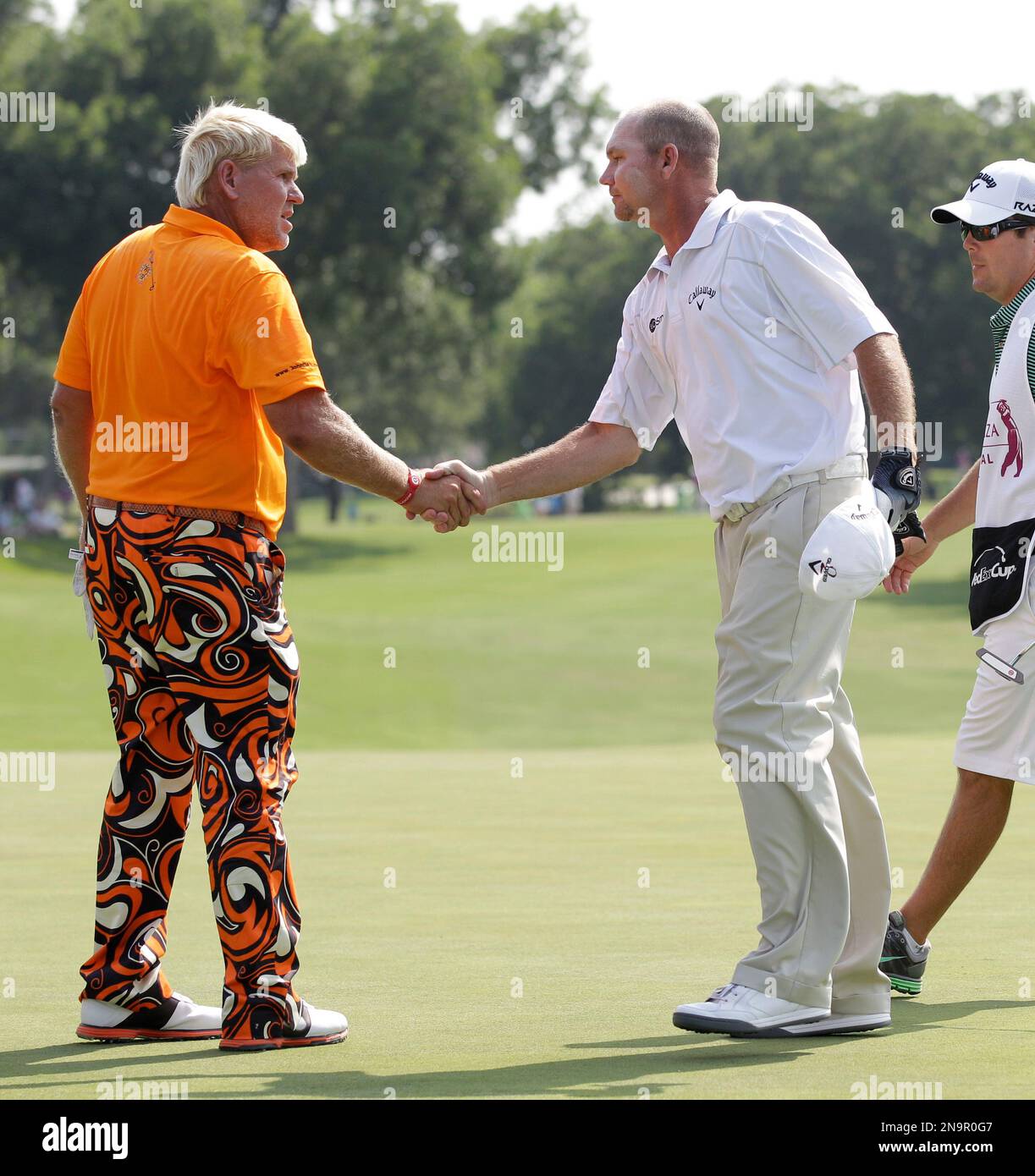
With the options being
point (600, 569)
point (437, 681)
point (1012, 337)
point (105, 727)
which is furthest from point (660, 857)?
point (600, 569)

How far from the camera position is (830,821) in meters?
4.85

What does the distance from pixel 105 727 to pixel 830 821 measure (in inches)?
539

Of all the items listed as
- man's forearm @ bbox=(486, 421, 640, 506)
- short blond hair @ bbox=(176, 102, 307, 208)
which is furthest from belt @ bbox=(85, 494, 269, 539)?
man's forearm @ bbox=(486, 421, 640, 506)

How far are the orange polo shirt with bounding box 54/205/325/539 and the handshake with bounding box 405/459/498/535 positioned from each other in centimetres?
90

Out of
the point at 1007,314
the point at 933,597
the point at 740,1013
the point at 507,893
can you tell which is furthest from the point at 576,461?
the point at 933,597

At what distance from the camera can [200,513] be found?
15.5 feet

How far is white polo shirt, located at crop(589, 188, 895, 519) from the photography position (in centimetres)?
492

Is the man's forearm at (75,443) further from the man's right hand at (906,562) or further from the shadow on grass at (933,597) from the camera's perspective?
the shadow on grass at (933,597)

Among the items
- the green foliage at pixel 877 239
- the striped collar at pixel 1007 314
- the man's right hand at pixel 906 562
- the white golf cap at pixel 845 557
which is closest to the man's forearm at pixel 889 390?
the white golf cap at pixel 845 557

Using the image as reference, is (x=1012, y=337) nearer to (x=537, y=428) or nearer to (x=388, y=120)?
(x=388, y=120)

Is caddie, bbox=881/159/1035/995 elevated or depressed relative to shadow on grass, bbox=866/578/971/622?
depressed

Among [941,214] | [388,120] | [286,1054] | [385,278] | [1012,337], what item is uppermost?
[388,120]

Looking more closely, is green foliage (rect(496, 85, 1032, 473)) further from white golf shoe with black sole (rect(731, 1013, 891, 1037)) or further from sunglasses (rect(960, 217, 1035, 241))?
white golf shoe with black sole (rect(731, 1013, 891, 1037))

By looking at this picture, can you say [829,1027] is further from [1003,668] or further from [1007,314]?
[1007,314]
